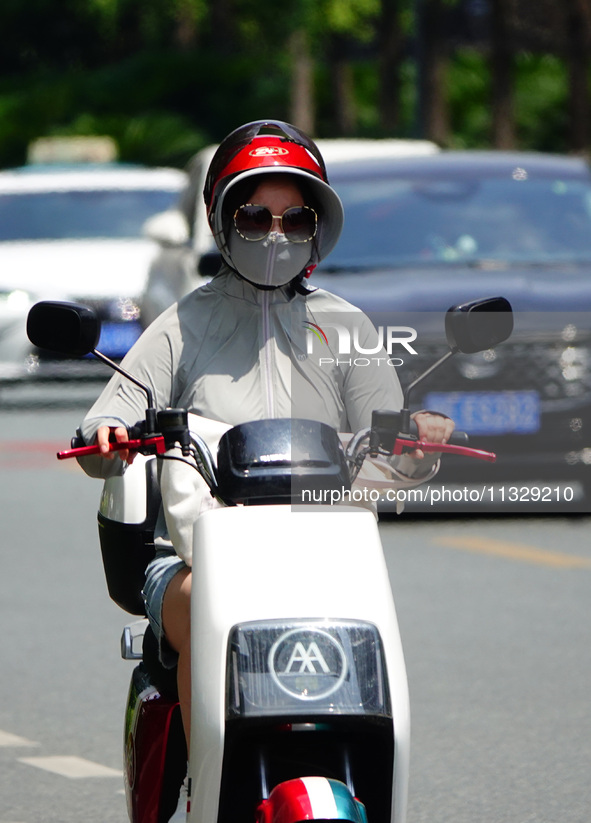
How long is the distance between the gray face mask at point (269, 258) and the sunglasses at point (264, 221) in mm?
12

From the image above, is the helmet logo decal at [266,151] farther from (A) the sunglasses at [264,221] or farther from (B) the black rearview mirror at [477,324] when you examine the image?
(B) the black rearview mirror at [477,324]

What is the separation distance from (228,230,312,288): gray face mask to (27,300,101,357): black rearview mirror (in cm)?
30

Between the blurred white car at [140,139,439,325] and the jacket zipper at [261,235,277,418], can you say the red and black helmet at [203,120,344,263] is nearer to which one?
the jacket zipper at [261,235,277,418]

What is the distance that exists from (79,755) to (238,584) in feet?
8.22

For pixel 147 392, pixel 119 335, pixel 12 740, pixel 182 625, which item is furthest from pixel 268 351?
pixel 119 335

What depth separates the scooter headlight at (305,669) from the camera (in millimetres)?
3113

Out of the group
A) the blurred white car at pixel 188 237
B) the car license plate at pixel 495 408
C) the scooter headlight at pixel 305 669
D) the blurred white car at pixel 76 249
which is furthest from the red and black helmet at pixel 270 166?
the blurred white car at pixel 76 249

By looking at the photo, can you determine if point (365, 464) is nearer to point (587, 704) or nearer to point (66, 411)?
point (587, 704)

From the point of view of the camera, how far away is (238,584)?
125 inches

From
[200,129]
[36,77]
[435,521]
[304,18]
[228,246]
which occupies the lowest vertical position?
[228,246]

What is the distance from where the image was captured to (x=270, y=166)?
11.7 ft

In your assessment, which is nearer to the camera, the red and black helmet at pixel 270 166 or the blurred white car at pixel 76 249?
the red and black helmet at pixel 270 166

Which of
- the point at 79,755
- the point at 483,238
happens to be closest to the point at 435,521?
the point at 483,238

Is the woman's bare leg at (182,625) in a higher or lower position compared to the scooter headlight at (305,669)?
higher
